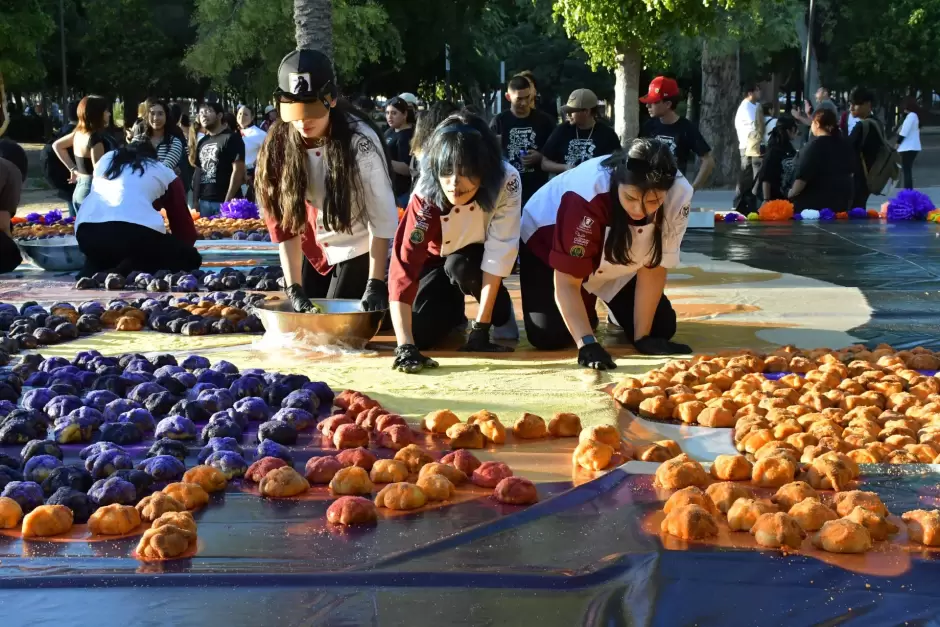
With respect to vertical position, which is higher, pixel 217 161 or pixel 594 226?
pixel 217 161

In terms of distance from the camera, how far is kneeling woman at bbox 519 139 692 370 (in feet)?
16.4

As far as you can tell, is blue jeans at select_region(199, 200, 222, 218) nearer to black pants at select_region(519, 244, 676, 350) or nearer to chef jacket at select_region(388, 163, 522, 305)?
black pants at select_region(519, 244, 676, 350)

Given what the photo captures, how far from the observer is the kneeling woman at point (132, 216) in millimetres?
7828

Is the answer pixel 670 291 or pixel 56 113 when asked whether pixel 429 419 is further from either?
pixel 56 113

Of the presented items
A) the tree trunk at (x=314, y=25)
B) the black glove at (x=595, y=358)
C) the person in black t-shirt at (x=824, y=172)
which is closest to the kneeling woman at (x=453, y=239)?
the black glove at (x=595, y=358)

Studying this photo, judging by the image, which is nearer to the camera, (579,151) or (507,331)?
(507,331)

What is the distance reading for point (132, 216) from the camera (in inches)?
309

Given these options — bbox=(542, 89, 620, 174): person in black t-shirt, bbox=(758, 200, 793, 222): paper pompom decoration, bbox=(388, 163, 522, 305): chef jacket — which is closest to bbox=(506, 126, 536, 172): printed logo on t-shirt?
bbox=(542, 89, 620, 174): person in black t-shirt

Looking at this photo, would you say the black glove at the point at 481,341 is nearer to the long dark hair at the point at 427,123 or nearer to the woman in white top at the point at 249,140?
the long dark hair at the point at 427,123

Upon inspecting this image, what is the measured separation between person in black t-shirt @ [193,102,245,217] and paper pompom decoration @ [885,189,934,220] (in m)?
6.69

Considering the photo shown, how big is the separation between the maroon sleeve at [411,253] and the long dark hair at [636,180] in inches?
32.5

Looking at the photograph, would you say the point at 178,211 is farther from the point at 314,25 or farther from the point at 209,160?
the point at 314,25

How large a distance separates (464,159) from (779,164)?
29.1ft

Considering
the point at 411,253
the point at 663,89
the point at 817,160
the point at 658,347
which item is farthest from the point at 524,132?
the point at 817,160
